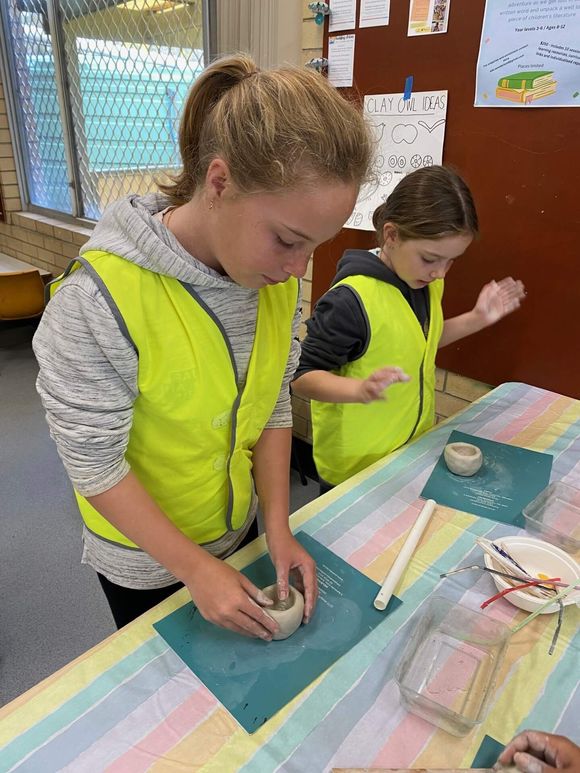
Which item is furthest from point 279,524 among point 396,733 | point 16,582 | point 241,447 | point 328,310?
point 16,582

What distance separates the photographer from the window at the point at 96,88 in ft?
7.87

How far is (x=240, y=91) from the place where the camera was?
2.03 ft

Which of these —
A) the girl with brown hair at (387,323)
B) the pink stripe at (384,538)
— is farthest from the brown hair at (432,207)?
the pink stripe at (384,538)

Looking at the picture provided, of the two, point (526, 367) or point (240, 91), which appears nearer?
point (240, 91)

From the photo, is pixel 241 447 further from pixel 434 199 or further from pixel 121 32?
pixel 121 32

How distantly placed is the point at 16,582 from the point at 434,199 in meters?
1.80

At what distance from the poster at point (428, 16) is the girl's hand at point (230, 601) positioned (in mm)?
1451

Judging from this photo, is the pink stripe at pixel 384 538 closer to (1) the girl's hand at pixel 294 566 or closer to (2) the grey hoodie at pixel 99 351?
(1) the girl's hand at pixel 294 566

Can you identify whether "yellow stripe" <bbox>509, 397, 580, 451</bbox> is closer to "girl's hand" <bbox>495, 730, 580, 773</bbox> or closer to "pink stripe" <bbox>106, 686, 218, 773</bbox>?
"girl's hand" <bbox>495, 730, 580, 773</bbox>

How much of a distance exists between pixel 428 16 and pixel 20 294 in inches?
105

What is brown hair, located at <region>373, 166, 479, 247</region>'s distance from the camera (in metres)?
1.09

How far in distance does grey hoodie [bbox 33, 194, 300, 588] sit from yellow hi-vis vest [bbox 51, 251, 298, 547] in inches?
0.6

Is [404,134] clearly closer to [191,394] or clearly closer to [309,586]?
[191,394]

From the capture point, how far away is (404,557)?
813 millimetres
